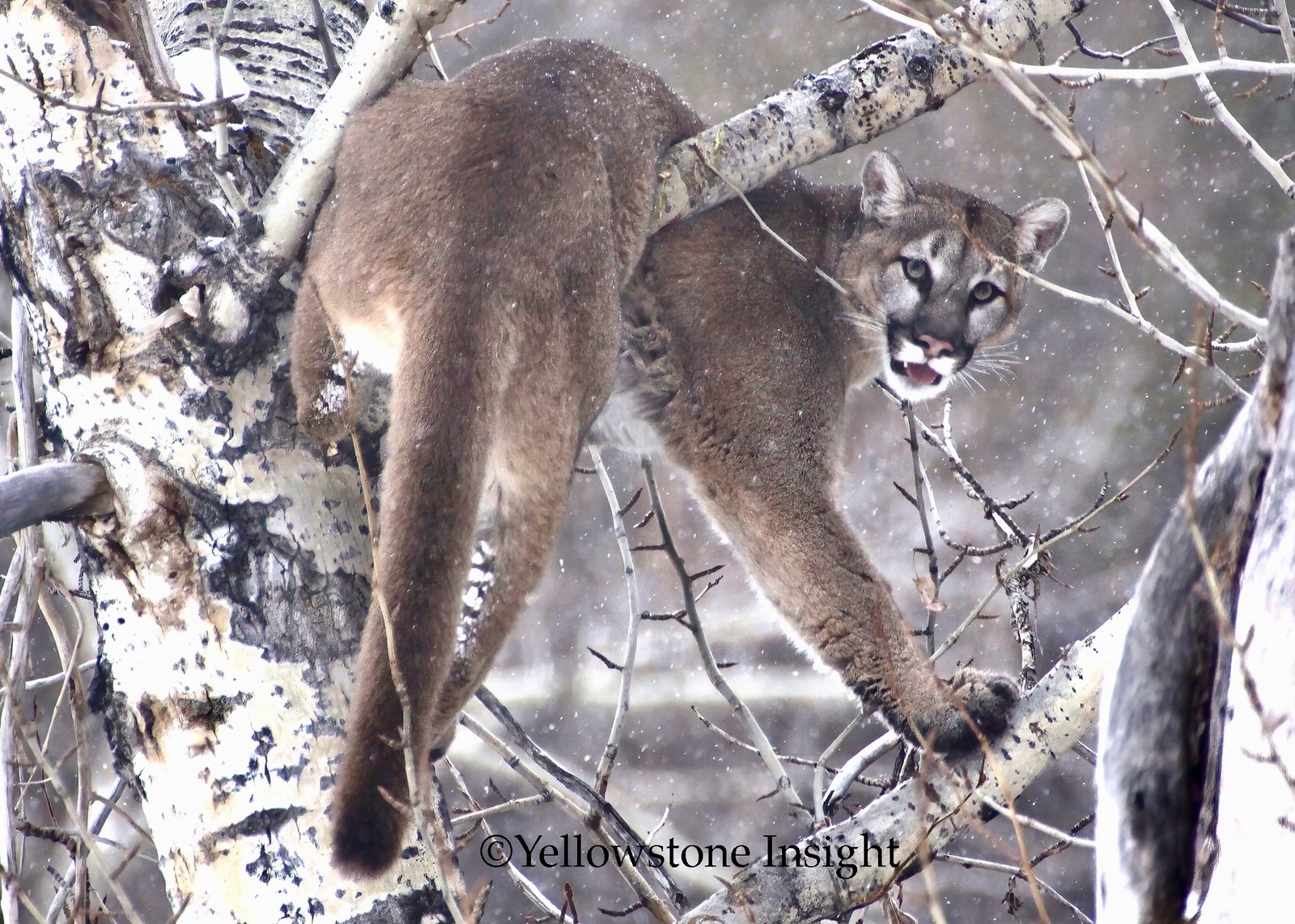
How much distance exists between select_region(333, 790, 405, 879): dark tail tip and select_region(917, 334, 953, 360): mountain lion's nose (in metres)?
2.16

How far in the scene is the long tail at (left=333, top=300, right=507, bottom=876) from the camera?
188 cm

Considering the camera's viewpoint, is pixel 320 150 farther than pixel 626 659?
No

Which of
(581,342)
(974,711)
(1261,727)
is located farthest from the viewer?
(974,711)

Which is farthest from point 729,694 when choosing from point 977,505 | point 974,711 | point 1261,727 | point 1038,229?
point 977,505

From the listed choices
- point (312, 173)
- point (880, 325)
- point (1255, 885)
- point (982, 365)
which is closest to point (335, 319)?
point (312, 173)

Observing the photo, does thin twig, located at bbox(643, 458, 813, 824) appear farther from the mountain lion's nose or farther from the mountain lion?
the mountain lion's nose

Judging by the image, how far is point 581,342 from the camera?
2.57 meters

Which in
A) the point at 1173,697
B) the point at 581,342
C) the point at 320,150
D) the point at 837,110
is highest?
the point at 320,150

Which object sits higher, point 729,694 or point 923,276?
point 923,276

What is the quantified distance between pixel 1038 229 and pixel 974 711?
5.57 feet

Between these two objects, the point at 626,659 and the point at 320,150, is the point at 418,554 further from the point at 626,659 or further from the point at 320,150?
the point at 626,659

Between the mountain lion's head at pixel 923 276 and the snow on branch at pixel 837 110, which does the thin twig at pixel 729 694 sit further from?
the mountain lion's head at pixel 923 276

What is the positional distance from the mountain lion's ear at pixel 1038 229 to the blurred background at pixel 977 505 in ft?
11.9

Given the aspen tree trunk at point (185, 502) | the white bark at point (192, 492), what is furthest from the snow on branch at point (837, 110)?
the aspen tree trunk at point (185, 502)
